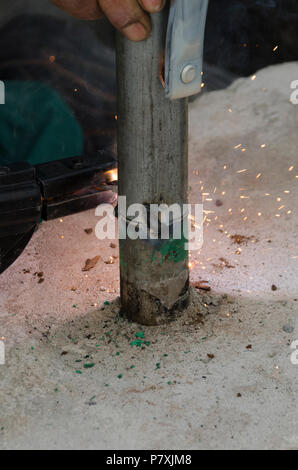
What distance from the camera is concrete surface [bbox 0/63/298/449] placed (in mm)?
2262

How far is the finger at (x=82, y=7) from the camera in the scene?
8.06 ft

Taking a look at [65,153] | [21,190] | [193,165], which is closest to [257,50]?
[193,165]

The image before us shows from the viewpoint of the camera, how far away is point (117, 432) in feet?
7.35

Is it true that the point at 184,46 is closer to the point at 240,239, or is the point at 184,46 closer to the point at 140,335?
the point at 140,335

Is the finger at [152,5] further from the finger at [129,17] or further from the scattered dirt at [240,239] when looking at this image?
the scattered dirt at [240,239]

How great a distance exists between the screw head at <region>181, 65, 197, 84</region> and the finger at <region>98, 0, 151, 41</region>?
7.9 inches

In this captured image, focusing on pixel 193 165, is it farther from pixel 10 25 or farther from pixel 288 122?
pixel 10 25

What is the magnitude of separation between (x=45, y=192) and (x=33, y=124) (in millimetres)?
1264

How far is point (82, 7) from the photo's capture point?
8.20ft

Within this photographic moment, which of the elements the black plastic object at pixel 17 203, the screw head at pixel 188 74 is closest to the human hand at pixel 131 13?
the screw head at pixel 188 74

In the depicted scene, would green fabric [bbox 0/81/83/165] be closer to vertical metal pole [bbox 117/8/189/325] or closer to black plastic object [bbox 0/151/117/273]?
black plastic object [bbox 0/151/117/273]

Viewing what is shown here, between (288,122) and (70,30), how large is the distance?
1676 mm

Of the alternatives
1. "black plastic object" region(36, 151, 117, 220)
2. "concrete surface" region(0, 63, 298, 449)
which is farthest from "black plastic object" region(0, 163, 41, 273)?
"concrete surface" region(0, 63, 298, 449)

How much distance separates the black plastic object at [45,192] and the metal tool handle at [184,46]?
950 mm
